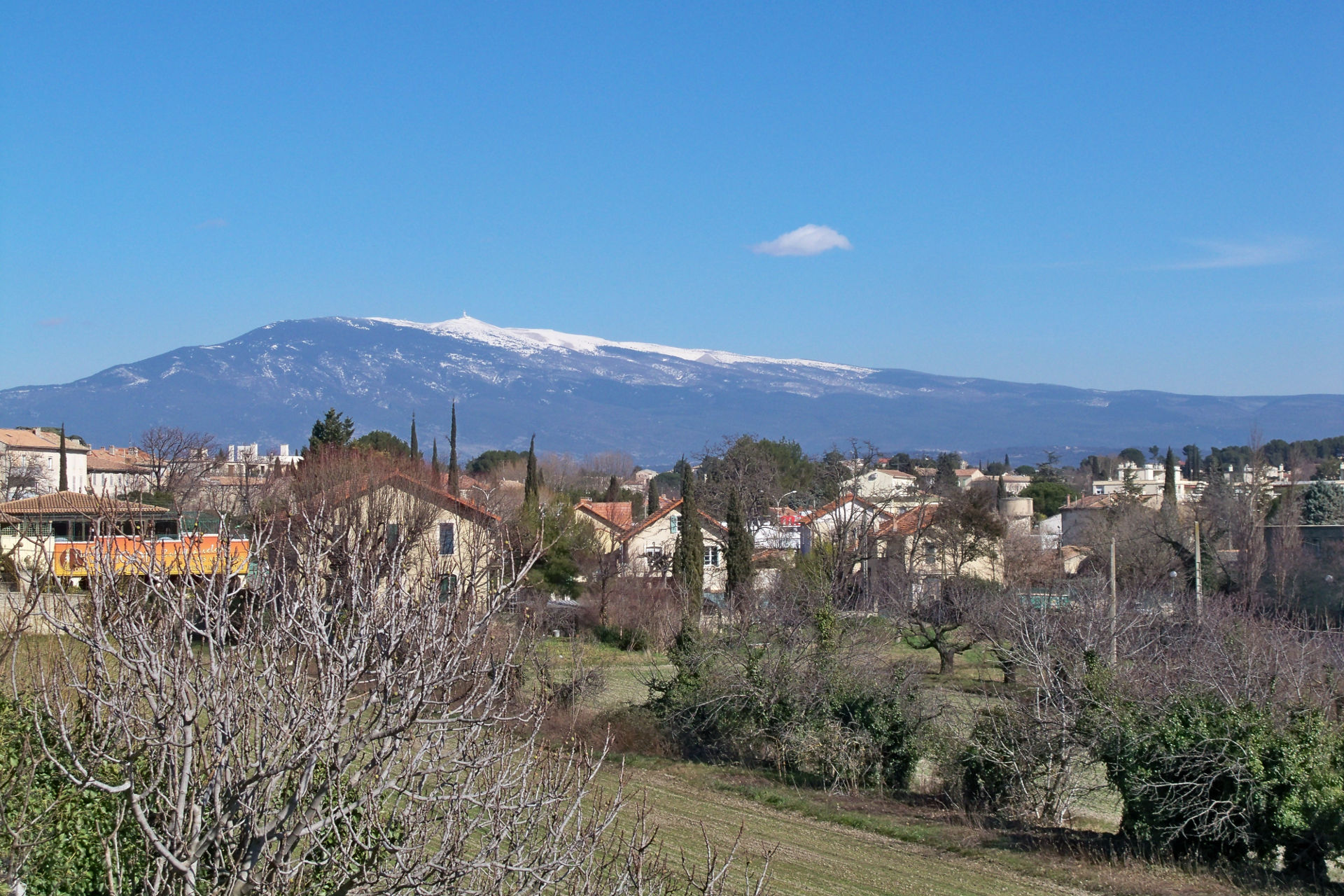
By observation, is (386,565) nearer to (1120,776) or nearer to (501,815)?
(501,815)

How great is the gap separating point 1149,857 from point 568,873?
40.6 ft

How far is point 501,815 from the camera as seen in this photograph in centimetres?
475

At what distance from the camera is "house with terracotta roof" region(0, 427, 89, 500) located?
6556 centimetres

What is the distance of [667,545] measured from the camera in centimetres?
5497

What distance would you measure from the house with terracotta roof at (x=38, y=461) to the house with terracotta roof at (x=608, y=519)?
29165mm

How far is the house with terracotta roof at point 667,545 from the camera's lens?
4922 centimetres

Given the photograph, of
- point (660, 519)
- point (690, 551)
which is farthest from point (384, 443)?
point (690, 551)

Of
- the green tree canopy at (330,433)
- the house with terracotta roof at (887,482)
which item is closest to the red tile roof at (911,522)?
the house with terracotta roof at (887,482)

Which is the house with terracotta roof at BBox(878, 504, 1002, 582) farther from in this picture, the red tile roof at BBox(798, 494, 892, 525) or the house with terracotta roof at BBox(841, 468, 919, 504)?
the house with terracotta roof at BBox(841, 468, 919, 504)

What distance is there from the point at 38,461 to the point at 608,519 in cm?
3936

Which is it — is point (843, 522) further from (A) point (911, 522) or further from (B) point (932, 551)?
(A) point (911, 522)

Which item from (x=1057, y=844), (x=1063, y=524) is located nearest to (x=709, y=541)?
(x=1063, y=524)

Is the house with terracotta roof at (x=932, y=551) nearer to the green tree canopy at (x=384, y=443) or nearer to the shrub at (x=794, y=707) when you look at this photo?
the shrub at (x=794, y=707)

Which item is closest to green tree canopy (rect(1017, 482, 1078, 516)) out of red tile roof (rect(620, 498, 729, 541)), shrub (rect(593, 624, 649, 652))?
red tile roof (rect(620, 498, 729, 541))
